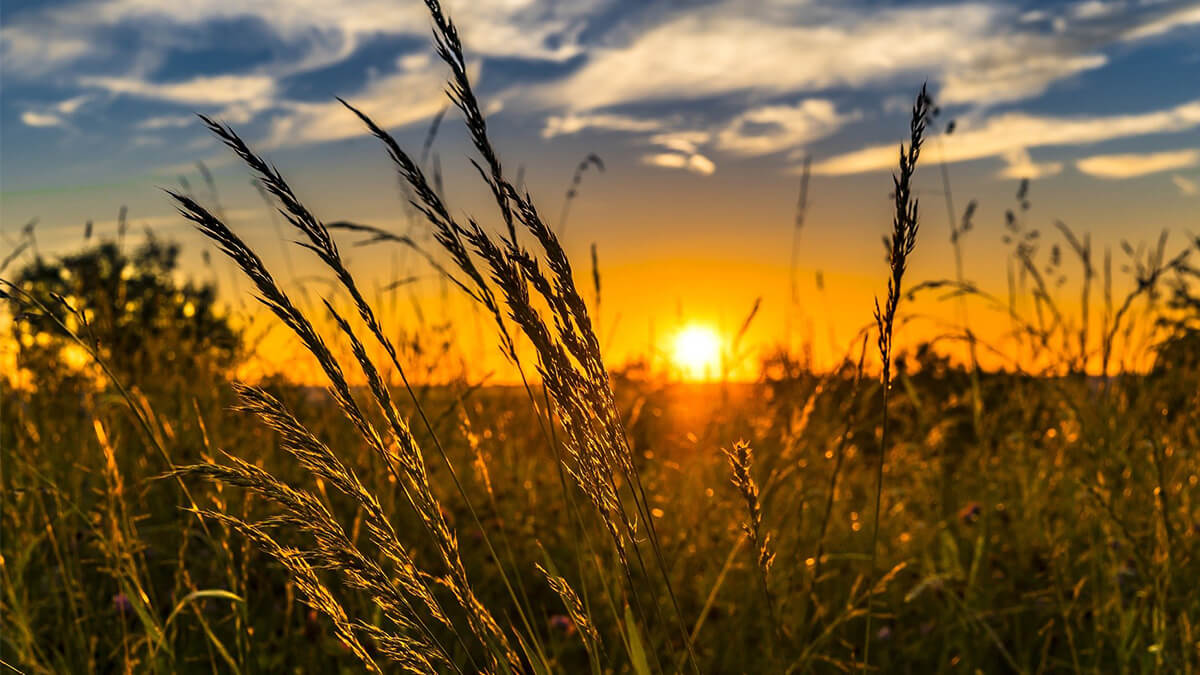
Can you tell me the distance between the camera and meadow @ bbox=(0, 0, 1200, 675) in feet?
3.36

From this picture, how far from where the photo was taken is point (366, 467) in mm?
3271

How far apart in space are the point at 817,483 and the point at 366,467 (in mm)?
2103

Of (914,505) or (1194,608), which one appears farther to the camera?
(914,505)

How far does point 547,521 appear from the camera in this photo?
12.1ft

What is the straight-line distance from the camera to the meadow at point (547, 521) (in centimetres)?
103

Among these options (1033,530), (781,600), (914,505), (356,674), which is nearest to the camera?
(356,674)

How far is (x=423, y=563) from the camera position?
319cm

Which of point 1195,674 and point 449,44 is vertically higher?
point 449,44

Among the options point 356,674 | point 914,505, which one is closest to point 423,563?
point 356,674

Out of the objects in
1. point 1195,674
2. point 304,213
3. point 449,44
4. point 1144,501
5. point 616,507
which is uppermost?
point 449,44

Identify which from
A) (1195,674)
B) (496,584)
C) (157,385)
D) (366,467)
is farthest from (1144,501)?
(157,385)

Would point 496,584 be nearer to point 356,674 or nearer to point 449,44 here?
point 356,674

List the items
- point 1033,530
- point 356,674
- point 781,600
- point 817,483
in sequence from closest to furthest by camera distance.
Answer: point 356,674 → point 781,600 → point 1033,530 → point 817,483

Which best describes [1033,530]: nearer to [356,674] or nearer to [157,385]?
[356,674]
